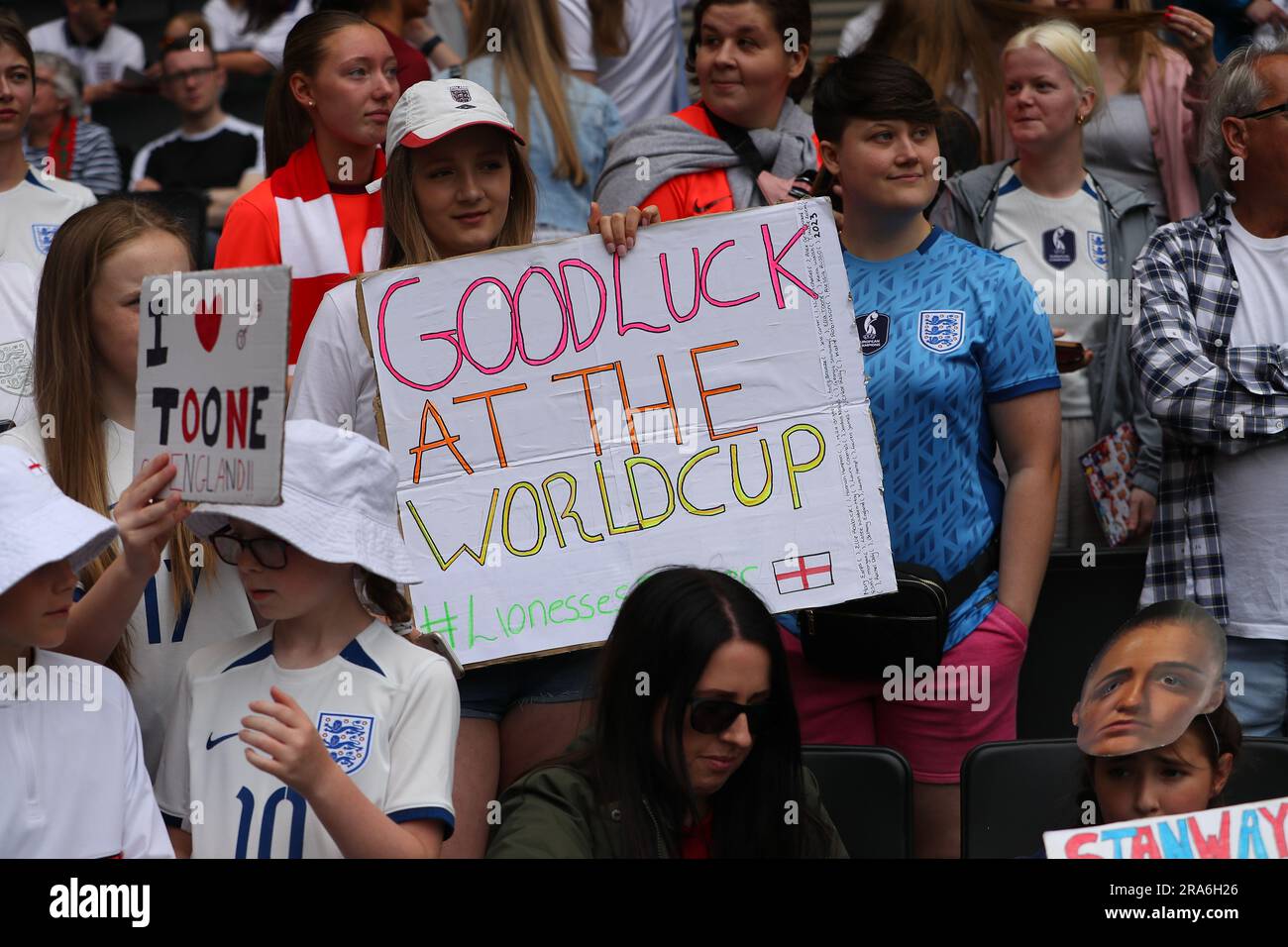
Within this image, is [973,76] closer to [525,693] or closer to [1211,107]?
[1211,107]

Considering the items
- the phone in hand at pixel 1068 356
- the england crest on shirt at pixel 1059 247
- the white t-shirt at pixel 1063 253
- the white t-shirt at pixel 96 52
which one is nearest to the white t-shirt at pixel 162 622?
the phone in hand at pixel 1068 356

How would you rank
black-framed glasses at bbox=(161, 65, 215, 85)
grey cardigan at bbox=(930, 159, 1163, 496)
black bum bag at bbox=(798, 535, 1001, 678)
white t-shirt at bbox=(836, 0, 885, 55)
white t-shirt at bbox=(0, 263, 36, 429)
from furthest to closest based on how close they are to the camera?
black-framed glasses at bbox=(161, 65, 215, 85), white t-shirt at bbox=(836, 0, 885, 55), grey cardigan at bbox=(930, 159, 1163, 496), white t-shirt at bbox=(0, 263, 36, 429), black bum bag at bbox=(798, 535, 1001, 678)

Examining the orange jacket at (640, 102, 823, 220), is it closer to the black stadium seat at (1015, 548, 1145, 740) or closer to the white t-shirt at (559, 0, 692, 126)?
the black stadium seat at (1015, 548, 1145, 740)

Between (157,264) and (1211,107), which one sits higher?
(1211,107)

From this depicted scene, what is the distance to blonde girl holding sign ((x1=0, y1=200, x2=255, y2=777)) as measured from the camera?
130 inches

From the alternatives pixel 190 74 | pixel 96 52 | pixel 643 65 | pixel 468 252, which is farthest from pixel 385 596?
pixel 96 52

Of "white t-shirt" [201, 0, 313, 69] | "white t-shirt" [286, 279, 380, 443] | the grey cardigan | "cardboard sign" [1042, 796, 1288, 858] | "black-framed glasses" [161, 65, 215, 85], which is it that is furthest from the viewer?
"white t-shirt" [201, 0, 313, 69]

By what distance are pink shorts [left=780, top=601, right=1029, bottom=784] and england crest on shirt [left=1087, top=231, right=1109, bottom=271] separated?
1.70 meters

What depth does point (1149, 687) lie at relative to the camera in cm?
316

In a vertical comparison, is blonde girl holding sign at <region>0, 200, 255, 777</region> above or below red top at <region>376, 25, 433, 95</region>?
below

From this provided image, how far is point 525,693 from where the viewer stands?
12.1 feet

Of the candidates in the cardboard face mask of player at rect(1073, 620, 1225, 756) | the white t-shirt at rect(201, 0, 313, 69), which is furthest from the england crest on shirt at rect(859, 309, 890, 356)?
the white t-shirt at rect(201, 0, 313, 69)

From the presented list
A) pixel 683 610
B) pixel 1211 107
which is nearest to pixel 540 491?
pixel 683 610
